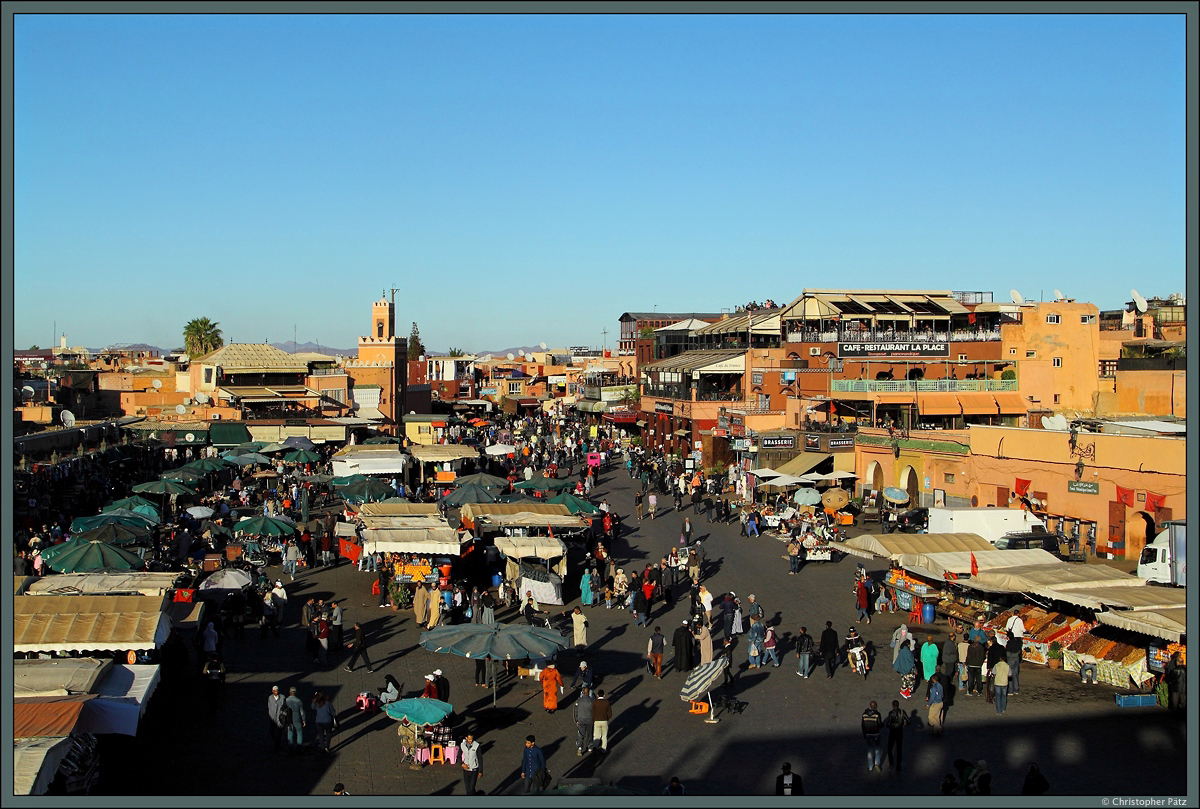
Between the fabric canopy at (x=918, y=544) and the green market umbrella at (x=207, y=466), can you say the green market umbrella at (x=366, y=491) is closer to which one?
the green market umbrella at (x=207, y=466)

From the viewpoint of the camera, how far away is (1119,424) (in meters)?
31.5

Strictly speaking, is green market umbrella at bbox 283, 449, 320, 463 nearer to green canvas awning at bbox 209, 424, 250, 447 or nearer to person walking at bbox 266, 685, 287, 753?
green canvas awning at bbox 209, 424, 250, 447

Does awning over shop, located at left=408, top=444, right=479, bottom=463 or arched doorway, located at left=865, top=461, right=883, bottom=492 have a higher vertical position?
awning over shop, located at left=408, top=444, right=479, bottom=463

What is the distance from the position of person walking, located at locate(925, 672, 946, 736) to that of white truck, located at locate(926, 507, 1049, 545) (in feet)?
35.6

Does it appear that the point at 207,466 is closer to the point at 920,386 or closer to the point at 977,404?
the point at 920,386

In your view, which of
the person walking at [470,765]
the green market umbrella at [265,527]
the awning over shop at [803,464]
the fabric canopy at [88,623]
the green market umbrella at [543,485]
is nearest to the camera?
the person walking at [470,765]

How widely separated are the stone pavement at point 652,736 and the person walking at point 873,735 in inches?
7.6

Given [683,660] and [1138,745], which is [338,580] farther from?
[1138,745]

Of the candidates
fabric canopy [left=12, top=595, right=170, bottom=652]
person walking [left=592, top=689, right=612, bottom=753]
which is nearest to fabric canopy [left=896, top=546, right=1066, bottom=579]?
person walking [left=592, top=689, right=612, bottom=753]

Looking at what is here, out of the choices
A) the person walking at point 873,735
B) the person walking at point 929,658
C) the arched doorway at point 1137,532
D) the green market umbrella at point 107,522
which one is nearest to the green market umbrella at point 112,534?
the green market umbrella at point 107,522

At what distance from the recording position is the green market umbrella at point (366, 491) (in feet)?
109

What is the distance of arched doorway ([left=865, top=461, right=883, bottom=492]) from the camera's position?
38.8 m

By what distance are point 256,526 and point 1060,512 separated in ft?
68.6

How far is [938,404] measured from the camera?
43.4 meters
